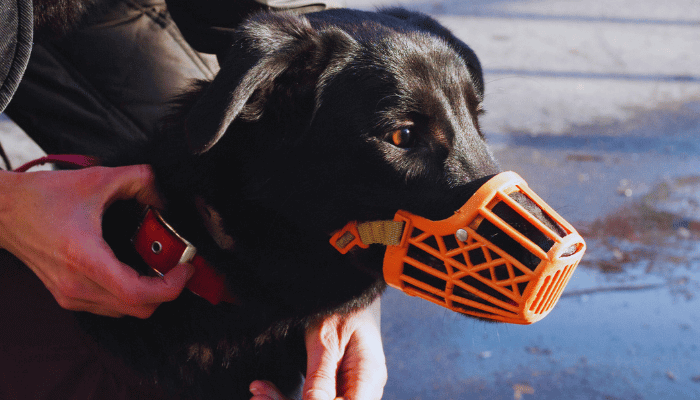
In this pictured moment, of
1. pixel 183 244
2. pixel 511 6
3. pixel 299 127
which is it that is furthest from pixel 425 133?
pixel 511 6

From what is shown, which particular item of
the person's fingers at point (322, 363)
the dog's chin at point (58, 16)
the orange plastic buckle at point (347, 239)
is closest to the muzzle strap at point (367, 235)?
the orange plastic buckle at point (347, 239)

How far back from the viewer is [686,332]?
241cm

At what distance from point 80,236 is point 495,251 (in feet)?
2.72

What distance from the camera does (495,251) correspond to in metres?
1.07

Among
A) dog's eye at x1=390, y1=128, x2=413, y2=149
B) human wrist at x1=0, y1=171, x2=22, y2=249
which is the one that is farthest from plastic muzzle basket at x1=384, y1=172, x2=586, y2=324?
human wrist at x1=0, y1=171, x2=22, y2=249

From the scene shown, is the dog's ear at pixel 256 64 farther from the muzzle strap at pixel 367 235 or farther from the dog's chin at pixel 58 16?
the dog's chin at pixel 58 16

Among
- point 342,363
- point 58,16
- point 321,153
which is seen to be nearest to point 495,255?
point 321,153

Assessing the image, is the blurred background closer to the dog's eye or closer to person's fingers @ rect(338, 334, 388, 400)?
the dog's eye

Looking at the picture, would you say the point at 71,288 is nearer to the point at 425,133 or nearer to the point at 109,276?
the point at 109,276

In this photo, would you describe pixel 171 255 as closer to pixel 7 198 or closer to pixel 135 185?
pixel 135 185

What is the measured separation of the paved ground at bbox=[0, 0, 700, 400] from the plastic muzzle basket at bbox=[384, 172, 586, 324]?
108 centimetres

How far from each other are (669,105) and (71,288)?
3.94 meters

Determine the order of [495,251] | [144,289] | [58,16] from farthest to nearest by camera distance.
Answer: [58,16], [144,289], [495,251]

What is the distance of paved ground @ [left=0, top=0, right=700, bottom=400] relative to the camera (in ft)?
7.29
